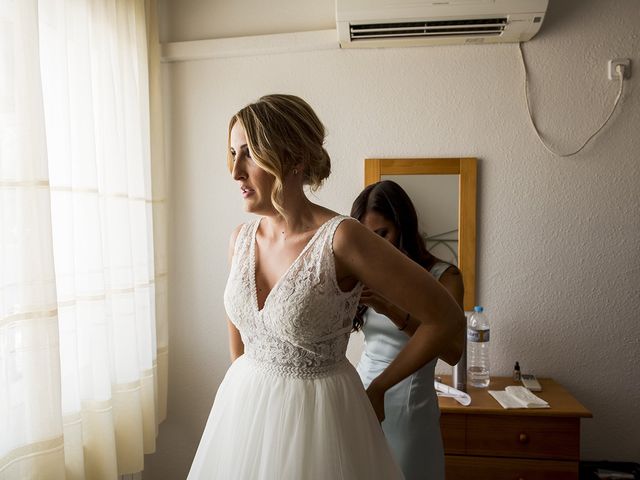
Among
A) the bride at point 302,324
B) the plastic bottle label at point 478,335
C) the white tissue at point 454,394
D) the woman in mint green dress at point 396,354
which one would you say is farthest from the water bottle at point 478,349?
the bride at point 302,324

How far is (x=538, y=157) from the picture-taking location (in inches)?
83.0

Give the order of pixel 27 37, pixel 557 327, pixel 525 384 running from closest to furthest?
pixel 27 37 < pixel 525 384 < pixel 557 327

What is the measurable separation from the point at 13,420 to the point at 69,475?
39cm

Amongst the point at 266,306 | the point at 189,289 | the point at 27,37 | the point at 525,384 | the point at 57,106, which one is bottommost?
the point at 525,384

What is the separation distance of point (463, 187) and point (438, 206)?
0.46 ft

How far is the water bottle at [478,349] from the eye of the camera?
204 cm

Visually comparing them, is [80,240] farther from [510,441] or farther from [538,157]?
[538,157]

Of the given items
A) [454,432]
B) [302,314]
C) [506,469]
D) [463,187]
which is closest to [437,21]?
[463,187]

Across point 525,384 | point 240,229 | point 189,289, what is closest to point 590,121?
point 525,384

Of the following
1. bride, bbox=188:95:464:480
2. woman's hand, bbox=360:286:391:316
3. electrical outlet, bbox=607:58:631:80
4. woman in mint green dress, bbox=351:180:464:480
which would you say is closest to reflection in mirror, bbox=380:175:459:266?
woman in mint green dress, bbox=351:180:464:480

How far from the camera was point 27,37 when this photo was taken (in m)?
1.32

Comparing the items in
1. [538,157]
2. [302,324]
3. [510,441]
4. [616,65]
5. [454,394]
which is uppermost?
[616,65]

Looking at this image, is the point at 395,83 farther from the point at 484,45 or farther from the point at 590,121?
the point at 590,121

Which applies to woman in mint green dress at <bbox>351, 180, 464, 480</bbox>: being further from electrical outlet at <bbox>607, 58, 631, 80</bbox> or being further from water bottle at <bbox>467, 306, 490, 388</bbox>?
electrical outlet at <bbox>607, 58, 631, 80</bbox>
